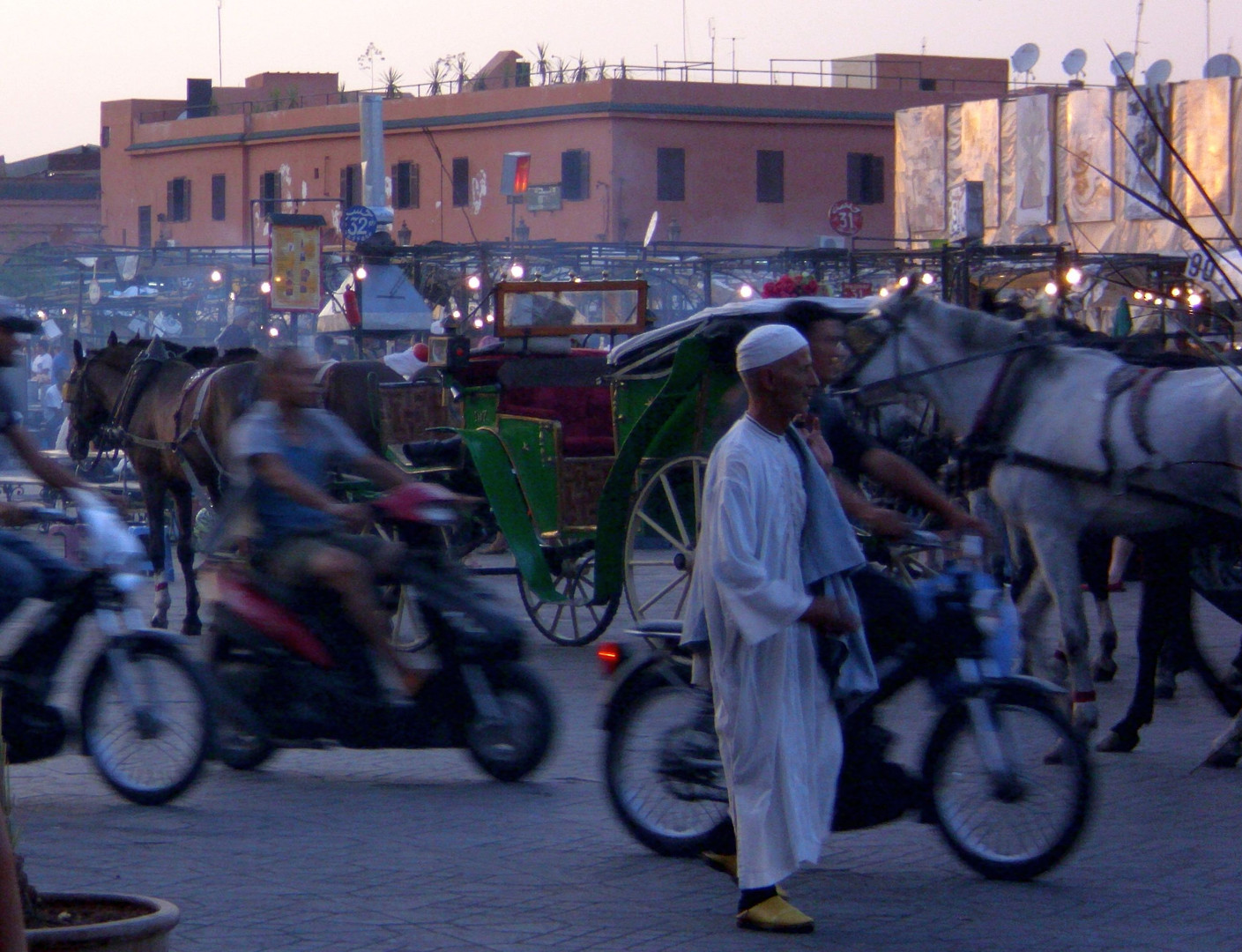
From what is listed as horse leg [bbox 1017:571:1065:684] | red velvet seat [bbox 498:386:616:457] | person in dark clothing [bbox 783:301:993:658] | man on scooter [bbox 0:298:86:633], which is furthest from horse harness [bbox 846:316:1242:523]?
man on scooter [bbox 0:298:86:633]

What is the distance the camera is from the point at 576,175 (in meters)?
48.4

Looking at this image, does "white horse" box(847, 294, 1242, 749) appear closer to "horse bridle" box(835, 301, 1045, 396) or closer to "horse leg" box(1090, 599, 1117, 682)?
"horse bridle" box(835, 301, 1045, 396)

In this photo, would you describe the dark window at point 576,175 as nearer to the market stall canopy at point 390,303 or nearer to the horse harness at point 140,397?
the market stall canopy at point 390,303

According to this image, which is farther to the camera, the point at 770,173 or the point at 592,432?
the point at 770,173

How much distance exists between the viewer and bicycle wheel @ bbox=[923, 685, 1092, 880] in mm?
5418

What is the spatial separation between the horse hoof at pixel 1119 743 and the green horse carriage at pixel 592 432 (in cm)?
256

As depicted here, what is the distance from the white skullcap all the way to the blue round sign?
19.4 m

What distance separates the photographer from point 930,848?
6.04 metres

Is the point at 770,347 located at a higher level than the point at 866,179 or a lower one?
lower

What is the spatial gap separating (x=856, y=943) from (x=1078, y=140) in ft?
104

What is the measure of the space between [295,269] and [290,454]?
54.1 feet

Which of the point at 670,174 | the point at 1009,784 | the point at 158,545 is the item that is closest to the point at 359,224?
the point at 158,545

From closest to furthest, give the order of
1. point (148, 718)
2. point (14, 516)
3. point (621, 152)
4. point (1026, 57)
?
point (148, 718), point (14, 516), point (1026, 57), point (621, 152)

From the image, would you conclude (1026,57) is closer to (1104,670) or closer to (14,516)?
(1104,670)
